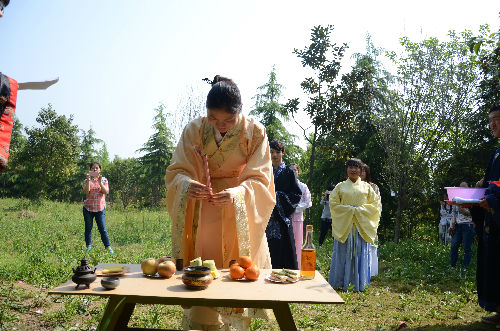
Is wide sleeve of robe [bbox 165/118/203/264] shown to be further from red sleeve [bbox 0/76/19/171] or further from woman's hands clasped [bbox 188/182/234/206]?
red sleeve [bbox 0/76/19/171]

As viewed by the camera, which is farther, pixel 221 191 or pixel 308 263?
pixel 221 191

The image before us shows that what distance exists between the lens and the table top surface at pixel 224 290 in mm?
2086

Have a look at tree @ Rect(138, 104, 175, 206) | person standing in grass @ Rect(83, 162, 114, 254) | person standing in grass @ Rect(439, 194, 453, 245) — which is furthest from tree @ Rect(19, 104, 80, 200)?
person standing in grass @ Rect(439, 194, 453, 245)

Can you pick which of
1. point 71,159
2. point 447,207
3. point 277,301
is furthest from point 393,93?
point 71,159

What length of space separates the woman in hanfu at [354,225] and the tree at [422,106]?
6.05 m

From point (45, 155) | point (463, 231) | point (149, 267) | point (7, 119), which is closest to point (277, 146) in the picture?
point (149, 267)

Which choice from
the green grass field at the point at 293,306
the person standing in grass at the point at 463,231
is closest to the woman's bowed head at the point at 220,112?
the green grass field at the point at 293,306

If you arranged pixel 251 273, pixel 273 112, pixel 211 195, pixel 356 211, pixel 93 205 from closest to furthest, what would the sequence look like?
pixel 251 273, pixel 211 195, pixel 356 211, pixel 93 205, pixel 273 112

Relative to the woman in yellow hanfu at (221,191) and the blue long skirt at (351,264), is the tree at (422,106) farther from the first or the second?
the woman in yellow hanfu at (221,191)

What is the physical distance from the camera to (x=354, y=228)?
6.38 m

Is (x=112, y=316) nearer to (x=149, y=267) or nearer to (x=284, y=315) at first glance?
(x=149, y=267)

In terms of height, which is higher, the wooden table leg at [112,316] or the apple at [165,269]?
the apple at [165,269]

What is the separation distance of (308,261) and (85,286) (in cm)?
140

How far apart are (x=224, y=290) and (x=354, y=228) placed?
4552 millimetres
